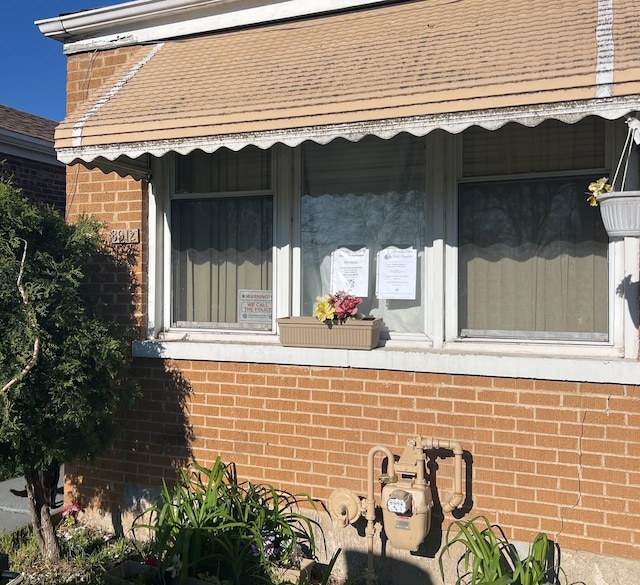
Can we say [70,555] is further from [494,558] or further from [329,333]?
[494,558]

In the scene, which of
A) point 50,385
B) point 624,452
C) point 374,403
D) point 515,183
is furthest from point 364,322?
point 50,385

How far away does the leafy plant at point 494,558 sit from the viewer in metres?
3.89

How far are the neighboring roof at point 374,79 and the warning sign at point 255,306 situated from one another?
1.34 m

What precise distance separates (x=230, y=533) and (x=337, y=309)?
1.64 m

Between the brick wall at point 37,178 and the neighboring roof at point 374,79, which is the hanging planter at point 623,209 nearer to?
the neighboring roof at point 374,79

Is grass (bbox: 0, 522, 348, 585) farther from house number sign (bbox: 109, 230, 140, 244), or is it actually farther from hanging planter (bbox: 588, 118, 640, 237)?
hanging planter (bbox: 588, 118, 640, 237)

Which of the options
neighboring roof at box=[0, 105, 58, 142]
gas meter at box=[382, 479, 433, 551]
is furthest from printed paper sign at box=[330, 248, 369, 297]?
neighboring roof at box=[0, 105, 58, 142]

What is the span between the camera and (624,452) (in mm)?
3979

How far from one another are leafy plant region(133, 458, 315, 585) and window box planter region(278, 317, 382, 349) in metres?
1.07

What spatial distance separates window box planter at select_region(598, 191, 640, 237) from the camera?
3.38 meters

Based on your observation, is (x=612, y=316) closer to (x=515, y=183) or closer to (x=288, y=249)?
(x=515, y=183)

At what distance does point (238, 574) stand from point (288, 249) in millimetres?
2274

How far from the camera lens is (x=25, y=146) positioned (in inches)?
393

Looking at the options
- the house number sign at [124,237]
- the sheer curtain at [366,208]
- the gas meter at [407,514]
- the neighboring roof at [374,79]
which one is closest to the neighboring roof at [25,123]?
the house number sign at [124,237]
